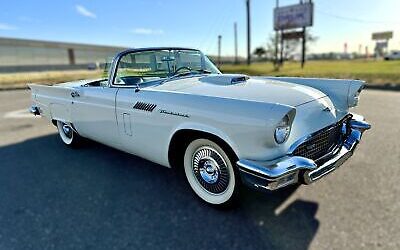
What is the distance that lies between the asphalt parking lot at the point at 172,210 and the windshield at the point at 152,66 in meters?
1.18

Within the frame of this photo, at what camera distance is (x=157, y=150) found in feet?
10.3

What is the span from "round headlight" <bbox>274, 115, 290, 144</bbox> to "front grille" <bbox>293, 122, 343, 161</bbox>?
18cm

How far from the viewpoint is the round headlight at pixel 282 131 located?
2334mm

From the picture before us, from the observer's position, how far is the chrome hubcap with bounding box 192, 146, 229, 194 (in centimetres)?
275

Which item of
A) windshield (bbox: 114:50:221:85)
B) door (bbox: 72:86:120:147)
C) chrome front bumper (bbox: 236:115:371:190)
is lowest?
chrome front bumper (bbox: 236:115:371:190)

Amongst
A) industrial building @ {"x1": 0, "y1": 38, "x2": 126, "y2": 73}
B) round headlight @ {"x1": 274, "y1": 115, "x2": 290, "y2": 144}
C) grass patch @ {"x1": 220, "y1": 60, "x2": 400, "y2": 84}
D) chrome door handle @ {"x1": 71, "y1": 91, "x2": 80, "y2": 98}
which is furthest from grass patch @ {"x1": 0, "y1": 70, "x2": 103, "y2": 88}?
industrial building @ {"x1": 0, "y1": 38, "x2": 126, "y2": 73}

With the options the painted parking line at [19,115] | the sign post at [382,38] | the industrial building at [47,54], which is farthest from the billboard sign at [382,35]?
the painted parking line at [19,115]

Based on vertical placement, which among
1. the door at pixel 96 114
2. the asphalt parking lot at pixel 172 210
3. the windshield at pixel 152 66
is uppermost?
the windshield at pixel 152 66

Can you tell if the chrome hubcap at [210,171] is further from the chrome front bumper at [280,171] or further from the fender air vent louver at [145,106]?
the fender air vent louver at [145,106]

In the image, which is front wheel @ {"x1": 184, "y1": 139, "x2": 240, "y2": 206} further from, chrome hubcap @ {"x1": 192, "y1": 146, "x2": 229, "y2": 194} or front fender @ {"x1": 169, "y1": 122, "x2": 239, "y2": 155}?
front fender @ {"x1": 169, "y1": 122, "x2": 239, "y2": 155}

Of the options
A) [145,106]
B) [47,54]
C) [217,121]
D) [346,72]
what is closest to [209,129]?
[217,121]

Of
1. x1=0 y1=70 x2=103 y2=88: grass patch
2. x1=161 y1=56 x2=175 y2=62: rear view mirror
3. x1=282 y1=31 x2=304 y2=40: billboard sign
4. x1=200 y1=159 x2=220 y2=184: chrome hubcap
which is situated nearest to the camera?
x1=200 y1=159 x2=220 y2=184: chrome hubcap

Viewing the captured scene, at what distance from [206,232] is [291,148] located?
0.99 metres

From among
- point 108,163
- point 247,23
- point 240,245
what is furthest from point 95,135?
point 247,23
